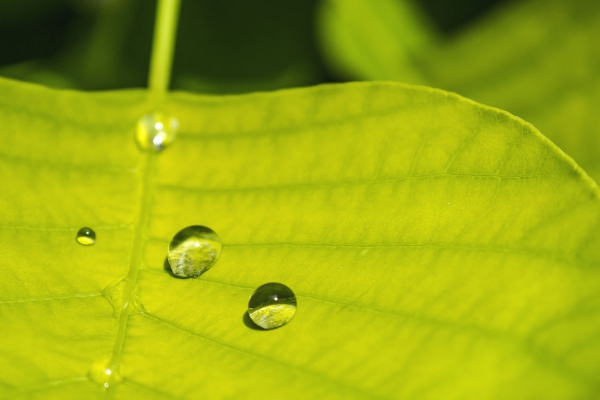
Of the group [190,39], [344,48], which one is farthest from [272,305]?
[190,39]

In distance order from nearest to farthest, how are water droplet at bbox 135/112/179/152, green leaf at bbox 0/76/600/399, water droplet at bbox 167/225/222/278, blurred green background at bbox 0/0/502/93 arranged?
green leaf at bbox 0/76/600/399, water droplet at bbox 167/225/222/278, water droplet at bbox 135/112/179/152, blurred green background at bbox 0/0/502/93

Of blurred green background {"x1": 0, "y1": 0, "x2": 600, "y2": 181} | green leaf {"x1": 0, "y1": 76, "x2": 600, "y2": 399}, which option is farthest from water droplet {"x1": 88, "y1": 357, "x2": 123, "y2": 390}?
blurred green background {"x1": 0, "y1": 0, "x2": 600, "y2": 181}

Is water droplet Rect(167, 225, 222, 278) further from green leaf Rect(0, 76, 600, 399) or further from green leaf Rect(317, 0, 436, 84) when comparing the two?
green leaf Rect(317, 0, 436, 84)

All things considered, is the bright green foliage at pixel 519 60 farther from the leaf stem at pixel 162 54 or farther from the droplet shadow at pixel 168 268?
the droplet shadow at pixel 168 268

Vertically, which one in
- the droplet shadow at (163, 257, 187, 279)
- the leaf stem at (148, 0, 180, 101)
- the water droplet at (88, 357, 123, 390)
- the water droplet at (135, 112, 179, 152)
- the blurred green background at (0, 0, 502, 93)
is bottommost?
the water droplet at (88, 357, 123, 390)

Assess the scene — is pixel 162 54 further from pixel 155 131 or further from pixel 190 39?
pixel 190 39

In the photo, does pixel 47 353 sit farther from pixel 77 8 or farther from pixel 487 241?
pixel 77 8

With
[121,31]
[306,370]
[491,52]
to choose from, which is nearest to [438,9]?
[491,52]
